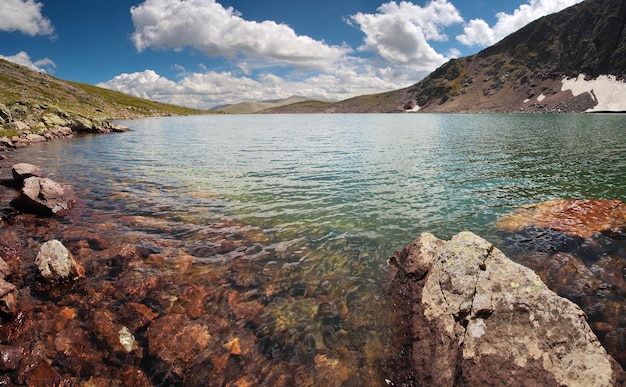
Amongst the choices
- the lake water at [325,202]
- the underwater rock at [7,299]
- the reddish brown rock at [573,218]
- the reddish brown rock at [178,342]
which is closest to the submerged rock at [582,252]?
the reddish brown rock at [573,218]

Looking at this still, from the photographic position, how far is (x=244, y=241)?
13.8 m

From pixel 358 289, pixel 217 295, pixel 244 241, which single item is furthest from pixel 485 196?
pixel 217 295

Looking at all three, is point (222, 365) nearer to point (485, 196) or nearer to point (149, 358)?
point (149, 358)

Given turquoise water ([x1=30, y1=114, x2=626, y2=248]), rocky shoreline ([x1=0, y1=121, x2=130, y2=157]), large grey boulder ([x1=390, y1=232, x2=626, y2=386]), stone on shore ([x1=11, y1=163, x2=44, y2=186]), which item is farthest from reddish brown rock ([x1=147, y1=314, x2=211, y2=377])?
rocky shoreline ([x1=0, y1=121, x2=130, y2=157])

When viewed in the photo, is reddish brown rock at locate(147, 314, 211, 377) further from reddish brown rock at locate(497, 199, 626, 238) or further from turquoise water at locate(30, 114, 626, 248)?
reddish brown rock at locate(497, 199, 626, 238)

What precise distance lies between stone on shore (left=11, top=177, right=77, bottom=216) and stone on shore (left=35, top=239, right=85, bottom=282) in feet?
25.4

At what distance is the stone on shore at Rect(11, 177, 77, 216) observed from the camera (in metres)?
16.1

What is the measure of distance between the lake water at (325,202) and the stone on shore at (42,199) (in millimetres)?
1598

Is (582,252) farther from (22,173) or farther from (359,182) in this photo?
(22,173)

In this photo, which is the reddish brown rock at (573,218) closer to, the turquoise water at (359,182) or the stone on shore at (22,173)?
the turquoise water at (359,182)

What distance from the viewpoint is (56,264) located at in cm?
988

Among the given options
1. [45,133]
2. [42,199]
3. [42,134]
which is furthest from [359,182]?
[45,133]

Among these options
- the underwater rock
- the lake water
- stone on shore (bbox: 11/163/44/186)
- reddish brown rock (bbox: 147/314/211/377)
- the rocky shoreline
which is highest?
the rocky shoreline

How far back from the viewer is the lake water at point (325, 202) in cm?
943
